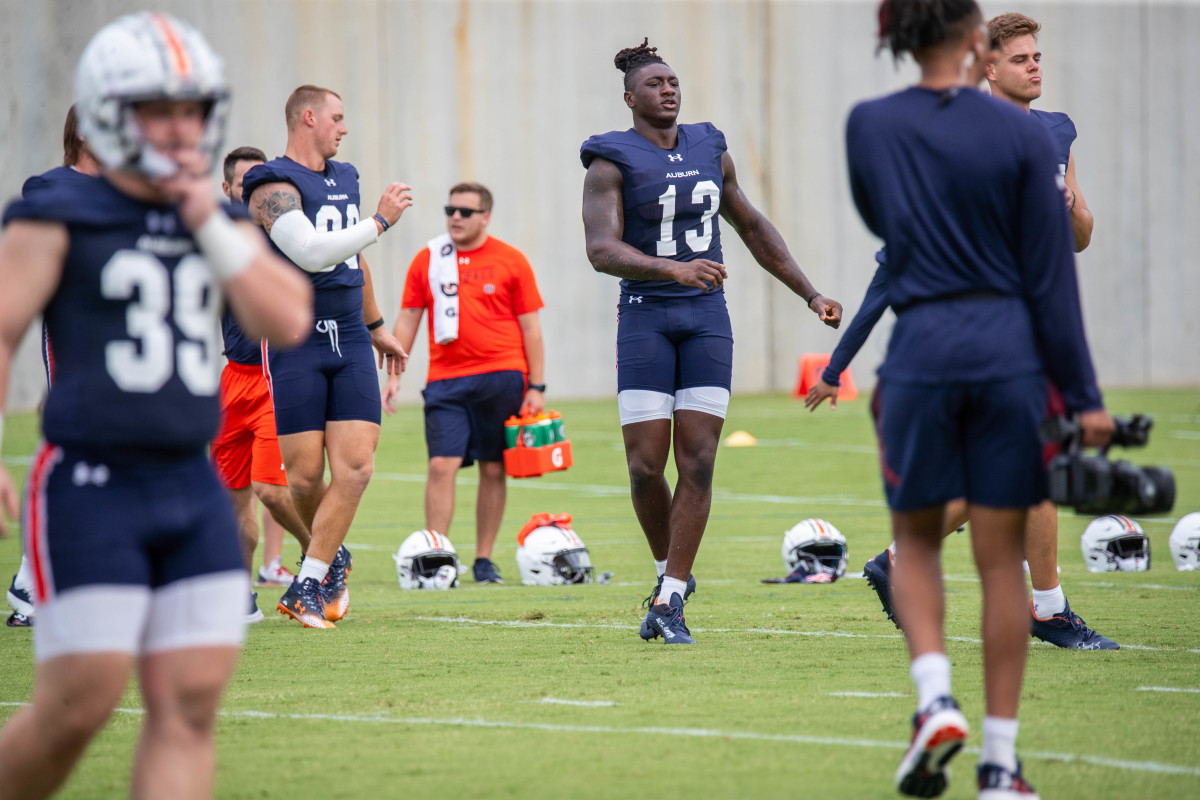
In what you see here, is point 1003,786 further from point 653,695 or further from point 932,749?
point 653,695

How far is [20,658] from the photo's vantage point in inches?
246

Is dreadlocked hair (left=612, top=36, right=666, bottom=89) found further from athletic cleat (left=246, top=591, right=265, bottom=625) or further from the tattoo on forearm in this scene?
athletic cleat (left=246, top=591, right=265, bottom=625)

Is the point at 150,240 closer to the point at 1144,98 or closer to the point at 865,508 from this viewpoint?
the point at 865,508

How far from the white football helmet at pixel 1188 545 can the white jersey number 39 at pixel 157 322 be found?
286 inches

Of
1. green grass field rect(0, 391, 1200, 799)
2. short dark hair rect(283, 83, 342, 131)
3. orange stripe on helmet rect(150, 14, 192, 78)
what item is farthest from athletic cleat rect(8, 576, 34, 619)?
orange stripe on helmet rect(150, 14, 192, 78)

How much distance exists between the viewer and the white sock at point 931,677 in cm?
371

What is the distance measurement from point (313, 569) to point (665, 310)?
207 cm

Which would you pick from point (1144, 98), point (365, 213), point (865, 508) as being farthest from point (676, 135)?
point (1144, 98)

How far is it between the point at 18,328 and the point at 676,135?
4320 mm

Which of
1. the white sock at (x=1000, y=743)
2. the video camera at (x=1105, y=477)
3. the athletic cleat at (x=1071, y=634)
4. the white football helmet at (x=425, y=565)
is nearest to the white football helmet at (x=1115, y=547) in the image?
the athletic cleat at (x=1071, y=634)

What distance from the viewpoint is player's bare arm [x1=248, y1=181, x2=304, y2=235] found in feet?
22.9

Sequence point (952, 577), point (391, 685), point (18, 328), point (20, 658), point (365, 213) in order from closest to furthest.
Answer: point (18, 328)
point (391, 685)
point (20, 658)
point (952, 577)
point (365, 213)

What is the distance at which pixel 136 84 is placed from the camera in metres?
3.02

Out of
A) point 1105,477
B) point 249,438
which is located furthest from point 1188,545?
point 1105,477
